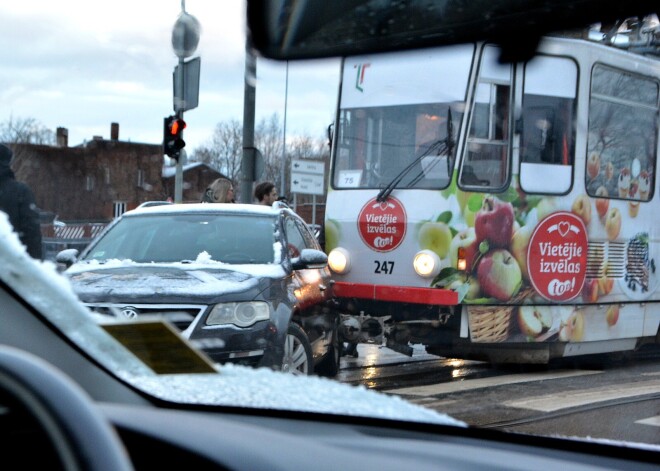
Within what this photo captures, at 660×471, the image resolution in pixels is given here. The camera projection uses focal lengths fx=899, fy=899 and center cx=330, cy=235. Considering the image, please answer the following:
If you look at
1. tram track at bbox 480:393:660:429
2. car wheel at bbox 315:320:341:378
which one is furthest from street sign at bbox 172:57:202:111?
car wheel at bbox 315:320:341:378

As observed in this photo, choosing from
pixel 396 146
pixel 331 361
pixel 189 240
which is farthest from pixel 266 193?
pixel 396 146

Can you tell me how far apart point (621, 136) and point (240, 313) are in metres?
4.34

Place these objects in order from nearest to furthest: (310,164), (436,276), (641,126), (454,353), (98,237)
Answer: (98,237), (310,164), (454,353), (641,126), (436,276)

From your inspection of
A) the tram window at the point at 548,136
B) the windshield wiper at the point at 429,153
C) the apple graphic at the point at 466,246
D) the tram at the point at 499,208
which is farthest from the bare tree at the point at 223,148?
the apple graphic at the point at 466,246

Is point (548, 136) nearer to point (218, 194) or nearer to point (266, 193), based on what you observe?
point (266, 193)

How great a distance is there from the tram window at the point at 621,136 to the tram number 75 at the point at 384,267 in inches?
71.4

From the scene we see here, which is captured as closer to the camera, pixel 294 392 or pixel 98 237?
pixel 294 392

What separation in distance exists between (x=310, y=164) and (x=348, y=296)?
111 inches

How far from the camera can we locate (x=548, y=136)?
23.5ft

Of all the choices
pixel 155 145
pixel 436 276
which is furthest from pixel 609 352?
pixel 155 145

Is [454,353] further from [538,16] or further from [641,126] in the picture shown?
[538,16]

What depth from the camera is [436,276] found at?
7742 millimetres

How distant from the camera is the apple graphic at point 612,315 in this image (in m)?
7.53

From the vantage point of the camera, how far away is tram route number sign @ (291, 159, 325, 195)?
13.8 ft
